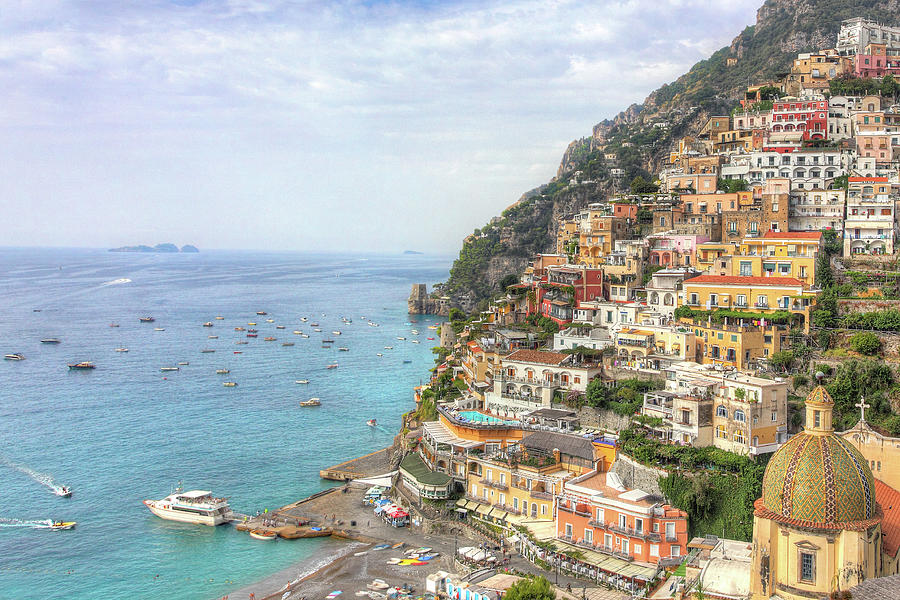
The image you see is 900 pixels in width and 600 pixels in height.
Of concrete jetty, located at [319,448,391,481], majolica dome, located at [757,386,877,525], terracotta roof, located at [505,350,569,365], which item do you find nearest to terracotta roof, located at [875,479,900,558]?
majolica dome, located at [757,386,877,525]

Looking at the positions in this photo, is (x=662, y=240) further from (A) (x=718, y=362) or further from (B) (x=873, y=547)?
(B) (x=873, y=547)

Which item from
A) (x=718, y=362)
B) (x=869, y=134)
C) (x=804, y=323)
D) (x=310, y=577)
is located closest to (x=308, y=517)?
(x=310, y=577)

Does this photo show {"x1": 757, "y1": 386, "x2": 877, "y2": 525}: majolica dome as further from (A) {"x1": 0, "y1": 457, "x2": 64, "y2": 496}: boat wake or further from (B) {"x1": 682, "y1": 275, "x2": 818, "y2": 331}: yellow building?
(A) {"x1": 0, "y1": 457, "x2": 64, "y2": 496}: boat wake

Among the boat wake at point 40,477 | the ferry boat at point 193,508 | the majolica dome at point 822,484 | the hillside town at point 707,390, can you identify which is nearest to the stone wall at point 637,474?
the hillside town at point 707,390

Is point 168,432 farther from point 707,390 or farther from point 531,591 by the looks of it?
point 707,390

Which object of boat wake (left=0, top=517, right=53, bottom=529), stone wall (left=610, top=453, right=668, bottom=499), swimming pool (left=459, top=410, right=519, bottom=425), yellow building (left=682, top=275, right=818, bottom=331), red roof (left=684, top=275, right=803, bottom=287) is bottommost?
boat wake (left=0, top=517, right=53, bottom=529)

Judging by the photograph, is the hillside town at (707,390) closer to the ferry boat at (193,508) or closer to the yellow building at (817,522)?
the yellow building at (817,522)

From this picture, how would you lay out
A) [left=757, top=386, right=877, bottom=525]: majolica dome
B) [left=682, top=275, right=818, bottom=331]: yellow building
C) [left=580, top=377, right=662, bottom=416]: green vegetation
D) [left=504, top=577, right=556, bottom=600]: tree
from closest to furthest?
[left=757, top=386, right=877, bottom=525]: majolica dome → [left=504, top=577, right=556, bottom=600]: tree → [left=580, top=377, right=662, bottom=416]: green vegetation → [left=682, top=275, right=818, bottom=331]: yellow building
